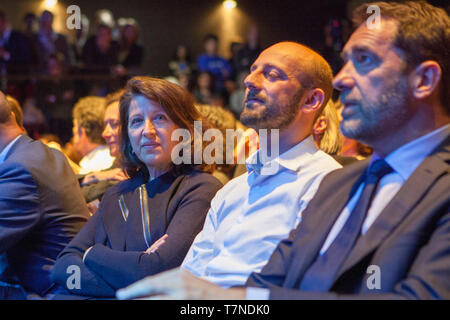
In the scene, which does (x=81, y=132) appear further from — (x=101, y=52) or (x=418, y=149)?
(x=101, y=52)

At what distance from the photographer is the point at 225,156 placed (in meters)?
2.79

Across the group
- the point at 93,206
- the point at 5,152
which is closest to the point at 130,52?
the point at 93,206

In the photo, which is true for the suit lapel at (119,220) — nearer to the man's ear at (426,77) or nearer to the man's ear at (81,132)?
the man's ear at (426,77)

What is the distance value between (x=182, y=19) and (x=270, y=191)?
8176 millimetres

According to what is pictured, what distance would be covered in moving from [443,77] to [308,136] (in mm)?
583

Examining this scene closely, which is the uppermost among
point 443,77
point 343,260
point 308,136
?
point 443,77

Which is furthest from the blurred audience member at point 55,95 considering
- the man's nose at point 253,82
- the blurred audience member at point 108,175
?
the man's nose at point 253,82

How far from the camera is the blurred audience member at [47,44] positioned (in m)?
6.55

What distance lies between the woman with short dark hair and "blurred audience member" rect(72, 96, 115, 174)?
57.5 inches

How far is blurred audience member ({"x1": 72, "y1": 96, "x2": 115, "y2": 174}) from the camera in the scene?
12.1ft

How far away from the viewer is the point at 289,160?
1.71 meters
